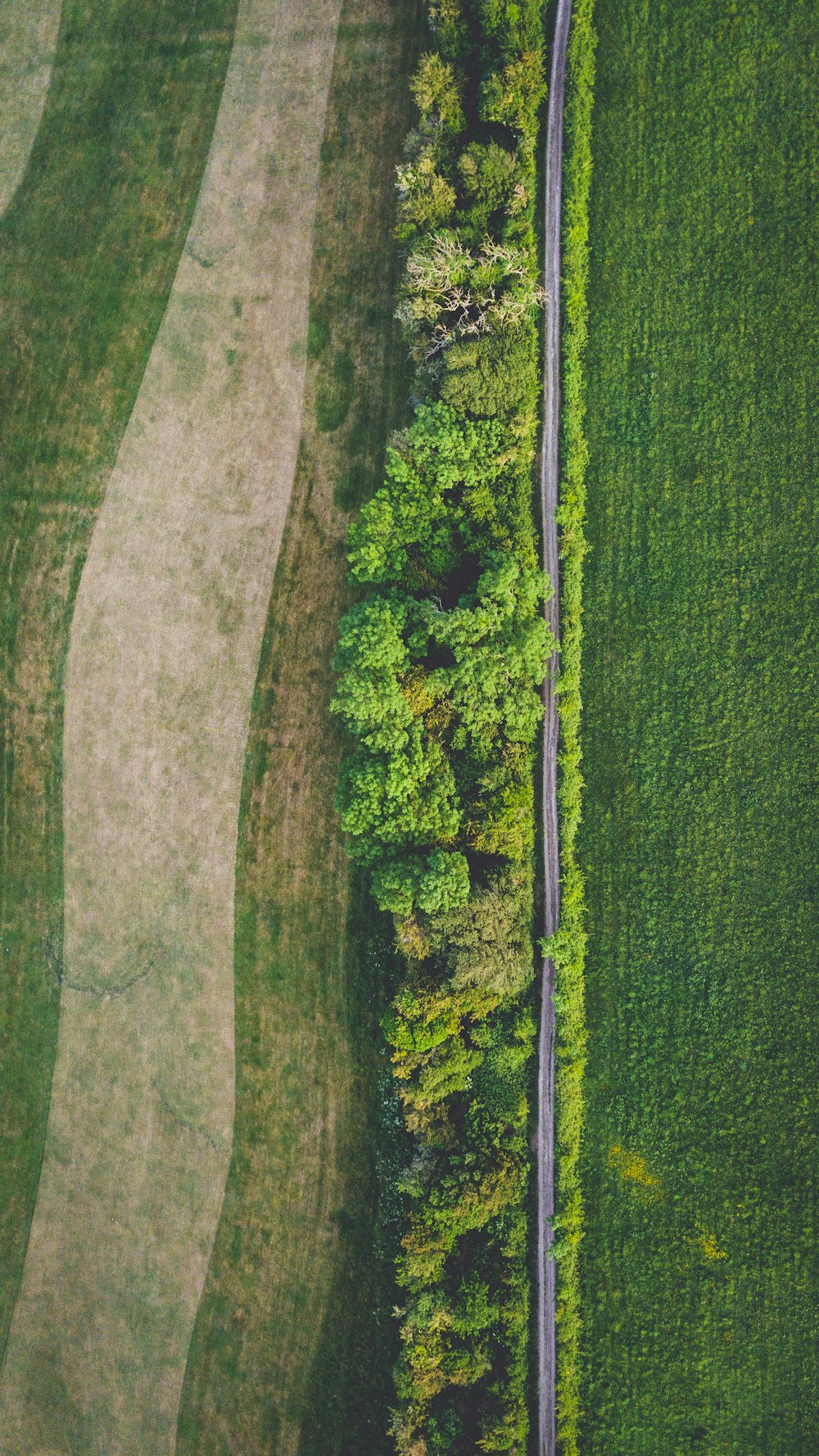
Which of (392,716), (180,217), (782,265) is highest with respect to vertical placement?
(180,217)

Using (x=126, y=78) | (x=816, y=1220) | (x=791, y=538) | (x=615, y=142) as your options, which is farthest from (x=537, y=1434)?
(x=126, y=78)

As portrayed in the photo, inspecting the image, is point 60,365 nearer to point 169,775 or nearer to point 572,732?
point 169,775

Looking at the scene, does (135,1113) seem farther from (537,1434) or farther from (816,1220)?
(816,1220)

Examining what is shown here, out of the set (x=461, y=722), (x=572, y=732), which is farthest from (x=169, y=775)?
(x=572, y=732)

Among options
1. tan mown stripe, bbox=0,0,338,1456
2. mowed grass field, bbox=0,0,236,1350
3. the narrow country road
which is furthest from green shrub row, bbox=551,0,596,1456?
mowed grass field, bbox=0,0,236,1350

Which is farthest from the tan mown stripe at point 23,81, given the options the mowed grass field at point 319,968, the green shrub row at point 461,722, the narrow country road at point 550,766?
the narrow country road at point 550,766

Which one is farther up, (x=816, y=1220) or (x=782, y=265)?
(x=782, y=265)
